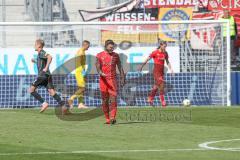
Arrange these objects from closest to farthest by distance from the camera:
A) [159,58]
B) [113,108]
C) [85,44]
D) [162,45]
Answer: [113,108] < [85,44] < [162,45] < [159,58]

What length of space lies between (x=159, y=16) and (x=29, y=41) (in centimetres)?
1332

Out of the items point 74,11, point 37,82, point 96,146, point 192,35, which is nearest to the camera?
point 96,146

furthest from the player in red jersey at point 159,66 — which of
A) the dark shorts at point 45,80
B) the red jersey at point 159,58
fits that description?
the dark shorts at point 45,80

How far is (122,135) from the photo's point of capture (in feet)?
50.8

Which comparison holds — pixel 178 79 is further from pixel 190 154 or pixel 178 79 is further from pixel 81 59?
pixel 190 154

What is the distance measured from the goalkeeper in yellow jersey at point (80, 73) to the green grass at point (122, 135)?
3.03 metres

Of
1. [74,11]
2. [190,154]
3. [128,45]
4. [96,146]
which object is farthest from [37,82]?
[74,11]

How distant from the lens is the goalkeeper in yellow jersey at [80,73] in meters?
25.1

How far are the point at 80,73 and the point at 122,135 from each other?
33.4 ft

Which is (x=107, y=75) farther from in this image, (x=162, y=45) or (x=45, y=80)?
(x=162, y=45)

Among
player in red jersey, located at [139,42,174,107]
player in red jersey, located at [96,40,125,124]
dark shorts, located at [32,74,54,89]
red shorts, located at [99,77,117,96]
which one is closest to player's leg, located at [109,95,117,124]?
player in red jersey, located at [96,40,125,124]

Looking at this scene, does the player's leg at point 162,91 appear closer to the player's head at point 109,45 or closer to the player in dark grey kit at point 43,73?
the player in dark grey kit at point 43,73

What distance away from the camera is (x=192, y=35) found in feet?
90.1

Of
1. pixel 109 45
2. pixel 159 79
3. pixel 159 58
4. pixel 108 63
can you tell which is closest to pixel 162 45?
pixel 159 58
